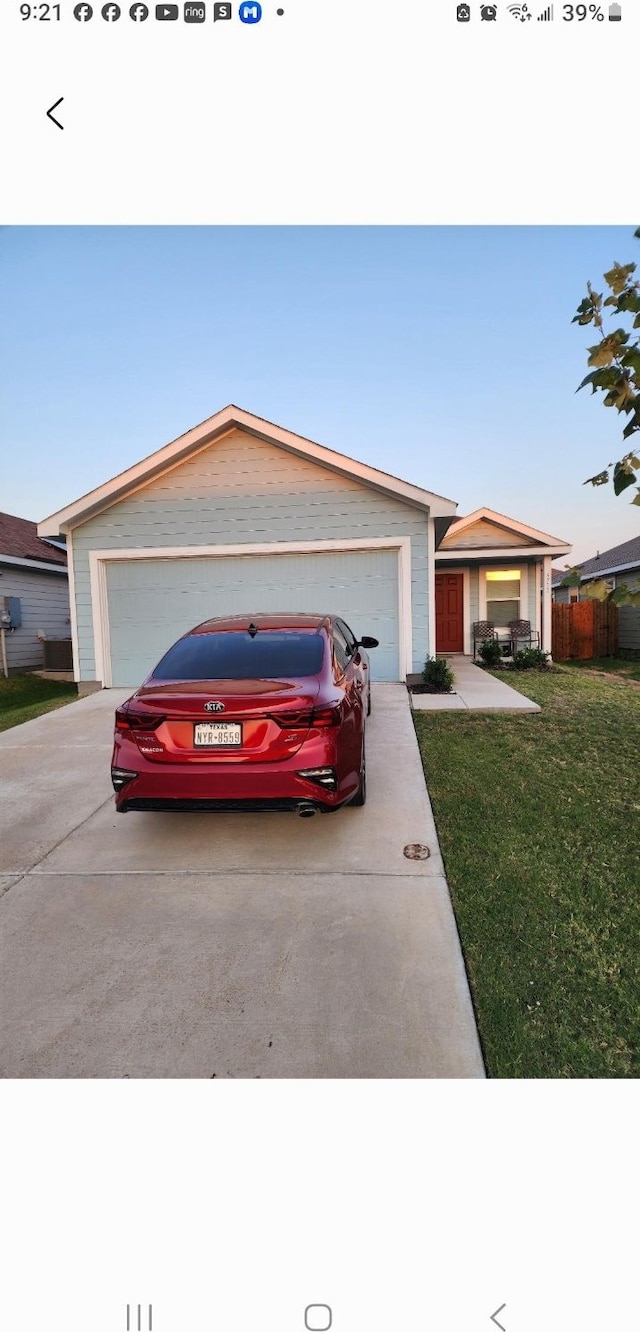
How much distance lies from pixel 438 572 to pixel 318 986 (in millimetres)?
13766

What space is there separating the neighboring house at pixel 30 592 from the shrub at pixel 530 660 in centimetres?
1122

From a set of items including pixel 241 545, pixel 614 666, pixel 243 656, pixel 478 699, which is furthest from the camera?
Result: pixel 614 666

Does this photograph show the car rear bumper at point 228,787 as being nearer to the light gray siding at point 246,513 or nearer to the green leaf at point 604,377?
the green leaf at point 604,377

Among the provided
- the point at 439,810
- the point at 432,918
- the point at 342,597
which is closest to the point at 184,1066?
the point at 432,918

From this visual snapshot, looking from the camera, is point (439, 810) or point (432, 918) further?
point (439, 810)

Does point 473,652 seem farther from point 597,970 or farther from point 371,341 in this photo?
point 597,970

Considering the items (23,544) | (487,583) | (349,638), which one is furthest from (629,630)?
(23,544)

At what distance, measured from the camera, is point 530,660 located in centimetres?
1302

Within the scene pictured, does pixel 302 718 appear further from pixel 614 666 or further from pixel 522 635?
pixel 614 666

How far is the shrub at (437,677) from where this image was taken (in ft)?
29.6
